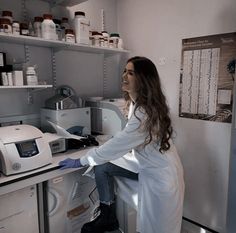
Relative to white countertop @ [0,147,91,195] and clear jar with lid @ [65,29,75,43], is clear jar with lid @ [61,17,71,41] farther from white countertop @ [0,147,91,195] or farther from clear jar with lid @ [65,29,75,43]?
white countertop @ [0,147,91,195]

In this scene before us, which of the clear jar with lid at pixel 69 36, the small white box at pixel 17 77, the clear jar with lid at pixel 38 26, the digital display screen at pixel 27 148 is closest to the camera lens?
the digital display screen at pixel 27 148

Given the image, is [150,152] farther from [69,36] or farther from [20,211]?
[69,36]

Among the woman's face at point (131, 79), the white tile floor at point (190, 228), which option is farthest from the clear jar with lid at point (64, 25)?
the white tile floor at point (190, 228)

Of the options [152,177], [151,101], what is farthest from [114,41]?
[152,177]

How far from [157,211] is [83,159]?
537 millimetres

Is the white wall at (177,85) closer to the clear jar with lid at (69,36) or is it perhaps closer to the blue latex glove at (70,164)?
the clear jar with lid at (69,36)

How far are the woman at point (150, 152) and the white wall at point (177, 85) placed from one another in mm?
712

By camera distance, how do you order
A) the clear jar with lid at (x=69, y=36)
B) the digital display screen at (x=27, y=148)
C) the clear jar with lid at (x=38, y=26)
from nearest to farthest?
the digital display screen at (x=27, y=148) → the clear jar with lid at (x=38, y=26) → the clear jar with lid at (x=69, y=36)

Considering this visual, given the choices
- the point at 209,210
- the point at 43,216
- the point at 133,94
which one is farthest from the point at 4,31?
the point at 209,210

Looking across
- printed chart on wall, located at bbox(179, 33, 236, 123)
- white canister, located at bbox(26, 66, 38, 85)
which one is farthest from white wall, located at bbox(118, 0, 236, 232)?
white canister, located at bbox(26, 66, 38, 85)

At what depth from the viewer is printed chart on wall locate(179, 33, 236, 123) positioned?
186 centimetres

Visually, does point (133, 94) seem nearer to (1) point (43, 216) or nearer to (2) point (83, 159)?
(2) point (83, 159)

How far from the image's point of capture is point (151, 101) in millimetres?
1378

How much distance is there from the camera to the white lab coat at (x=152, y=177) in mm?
1353
